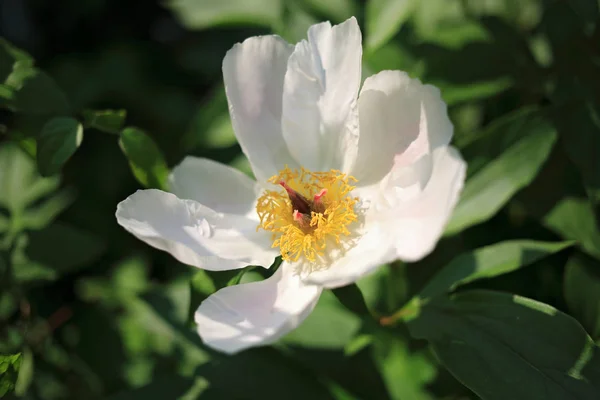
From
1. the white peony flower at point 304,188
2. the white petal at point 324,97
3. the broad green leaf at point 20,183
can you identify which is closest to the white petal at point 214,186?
the white peony flower at point 304,188

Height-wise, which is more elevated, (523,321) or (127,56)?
(523,321)

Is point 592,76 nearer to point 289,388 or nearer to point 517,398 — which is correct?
point 517,398

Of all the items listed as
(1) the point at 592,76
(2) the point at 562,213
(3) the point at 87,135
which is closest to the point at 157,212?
(2) the point at 562,213

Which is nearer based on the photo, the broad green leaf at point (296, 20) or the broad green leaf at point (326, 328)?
the broad green leaf at point (326, 328)

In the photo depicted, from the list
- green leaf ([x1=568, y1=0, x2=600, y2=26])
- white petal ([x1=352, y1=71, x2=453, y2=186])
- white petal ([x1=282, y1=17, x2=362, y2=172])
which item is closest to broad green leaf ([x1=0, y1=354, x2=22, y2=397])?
white petal ([x1=282, y1=17, x2=362, y2=172])

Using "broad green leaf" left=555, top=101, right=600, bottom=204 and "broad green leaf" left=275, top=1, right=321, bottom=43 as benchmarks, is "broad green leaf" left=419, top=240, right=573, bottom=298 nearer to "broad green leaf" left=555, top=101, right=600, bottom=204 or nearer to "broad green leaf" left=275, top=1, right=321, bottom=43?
"broad green leaf" left=555, top=101, right=600, bottom=204

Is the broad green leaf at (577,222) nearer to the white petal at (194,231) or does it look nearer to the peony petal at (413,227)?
the peony petal at (413,227)

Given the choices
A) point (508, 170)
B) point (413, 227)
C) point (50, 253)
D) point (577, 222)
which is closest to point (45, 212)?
point (50, 253)
